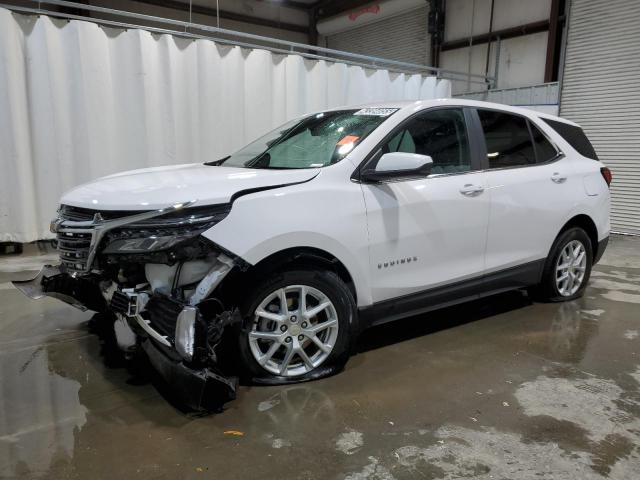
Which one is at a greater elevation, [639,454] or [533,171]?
[533,171]

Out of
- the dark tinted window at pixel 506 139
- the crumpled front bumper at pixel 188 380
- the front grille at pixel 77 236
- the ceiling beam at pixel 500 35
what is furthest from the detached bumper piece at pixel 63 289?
the ceiling beam at pixel 500 35

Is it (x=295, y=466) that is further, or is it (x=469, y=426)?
(x=469, y=426)

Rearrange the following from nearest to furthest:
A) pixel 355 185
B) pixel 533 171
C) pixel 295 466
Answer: pixel 295 466 → pixel 355 185 → pixel 533 171

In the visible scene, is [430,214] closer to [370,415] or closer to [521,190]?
[521,190]

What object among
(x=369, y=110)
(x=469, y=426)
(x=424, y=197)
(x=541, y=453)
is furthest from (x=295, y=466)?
(x=369, y=110)

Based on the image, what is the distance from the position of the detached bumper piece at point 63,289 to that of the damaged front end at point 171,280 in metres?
0.56

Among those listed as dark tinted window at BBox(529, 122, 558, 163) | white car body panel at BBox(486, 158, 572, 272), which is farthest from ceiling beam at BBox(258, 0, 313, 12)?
white car body panel at BBox(486, 158, 572, 272)

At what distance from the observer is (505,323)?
12.4 feet

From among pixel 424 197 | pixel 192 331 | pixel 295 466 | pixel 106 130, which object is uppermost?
pixel 106 130

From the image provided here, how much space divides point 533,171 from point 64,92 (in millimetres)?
4824

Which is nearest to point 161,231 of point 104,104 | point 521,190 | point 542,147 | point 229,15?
point 521,190

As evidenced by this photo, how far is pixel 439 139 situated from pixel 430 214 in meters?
0.57

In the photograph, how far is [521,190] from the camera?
3.52 m

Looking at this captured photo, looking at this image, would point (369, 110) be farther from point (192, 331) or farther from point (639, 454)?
point (639, 454)
